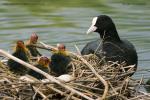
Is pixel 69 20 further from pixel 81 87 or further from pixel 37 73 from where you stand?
pixel 81 87

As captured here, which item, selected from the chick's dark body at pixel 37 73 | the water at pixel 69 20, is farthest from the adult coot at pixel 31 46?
the water at pixel 69 20

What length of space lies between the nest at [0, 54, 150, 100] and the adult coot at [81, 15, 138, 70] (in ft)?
6.02

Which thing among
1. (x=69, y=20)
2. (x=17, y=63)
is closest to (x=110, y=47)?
(x=17, y=63)

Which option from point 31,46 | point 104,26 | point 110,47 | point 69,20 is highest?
point 31,46

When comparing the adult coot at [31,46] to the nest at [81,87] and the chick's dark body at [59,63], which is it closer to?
the chick's dark body at [59,63]

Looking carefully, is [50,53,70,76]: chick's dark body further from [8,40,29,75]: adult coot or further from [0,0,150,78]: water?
[0,0,150,78]: water

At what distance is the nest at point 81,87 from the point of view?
812cm

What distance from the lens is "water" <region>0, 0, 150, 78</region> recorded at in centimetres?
1409

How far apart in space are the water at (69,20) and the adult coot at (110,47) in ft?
2.88

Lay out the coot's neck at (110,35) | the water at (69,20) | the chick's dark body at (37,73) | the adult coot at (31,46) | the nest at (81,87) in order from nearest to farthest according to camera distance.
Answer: the nest at (81,87)
the chick's dark body at (37,73)
the adult coot at (31,46)
the coot's neck at (110,35)
the water at (69,20)

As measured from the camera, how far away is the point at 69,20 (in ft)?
51.6

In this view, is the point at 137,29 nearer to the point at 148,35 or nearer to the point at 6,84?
the point at 148,35

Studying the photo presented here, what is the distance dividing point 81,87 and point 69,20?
295 inches

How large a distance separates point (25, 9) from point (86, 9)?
130 cm
